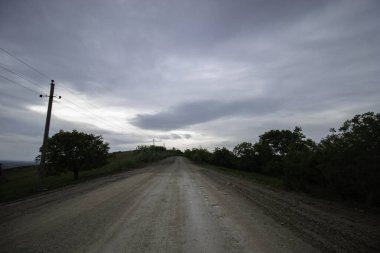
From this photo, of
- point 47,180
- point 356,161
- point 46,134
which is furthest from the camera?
point 47,180

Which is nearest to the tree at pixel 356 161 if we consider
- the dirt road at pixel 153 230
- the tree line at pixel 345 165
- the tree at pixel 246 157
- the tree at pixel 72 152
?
the tree line at pixel 345 165

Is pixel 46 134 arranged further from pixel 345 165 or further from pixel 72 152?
pixel 345 165

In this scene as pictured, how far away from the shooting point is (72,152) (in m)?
25.5

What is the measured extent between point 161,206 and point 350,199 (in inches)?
314

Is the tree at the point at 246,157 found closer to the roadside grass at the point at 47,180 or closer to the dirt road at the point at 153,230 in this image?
the roadside grass at the point at 47,180

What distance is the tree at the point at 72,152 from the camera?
973 inches

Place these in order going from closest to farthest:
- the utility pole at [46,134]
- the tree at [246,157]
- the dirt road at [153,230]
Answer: the dirt road at [153,230] < the utility pole at [46,134] < the tree at [246,157]

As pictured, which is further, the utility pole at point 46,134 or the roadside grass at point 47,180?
the utility pole at point 46,134

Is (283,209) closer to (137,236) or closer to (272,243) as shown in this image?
(272,243)

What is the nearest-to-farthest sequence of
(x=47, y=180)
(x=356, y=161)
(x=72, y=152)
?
(x=356, y=161) < (x=72, y=152) < (x=47, y=180)

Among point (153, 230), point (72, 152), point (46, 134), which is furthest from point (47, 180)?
point (153, 230)

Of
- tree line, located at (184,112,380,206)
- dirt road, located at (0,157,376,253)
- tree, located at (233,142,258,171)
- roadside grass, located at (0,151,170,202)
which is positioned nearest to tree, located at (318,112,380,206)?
tree line, located at (184,112,380,206)

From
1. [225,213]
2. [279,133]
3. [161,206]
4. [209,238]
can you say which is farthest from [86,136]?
[279,133]

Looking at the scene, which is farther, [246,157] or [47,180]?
[246,157]
